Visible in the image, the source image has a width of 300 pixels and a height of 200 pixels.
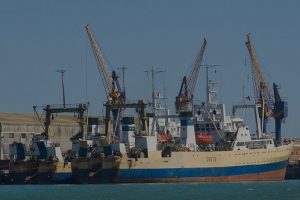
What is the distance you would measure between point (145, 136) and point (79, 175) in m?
8.25

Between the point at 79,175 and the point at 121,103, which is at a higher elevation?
the point at 121,103

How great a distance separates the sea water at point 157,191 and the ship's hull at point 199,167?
1299 mm

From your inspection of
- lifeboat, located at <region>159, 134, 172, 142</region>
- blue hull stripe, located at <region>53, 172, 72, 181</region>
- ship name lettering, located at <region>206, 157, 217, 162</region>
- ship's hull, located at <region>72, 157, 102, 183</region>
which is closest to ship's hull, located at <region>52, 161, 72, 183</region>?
blue hull stripe, located at <region>53, 172, 72, 181</region>

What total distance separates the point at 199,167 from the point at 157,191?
14.6 m

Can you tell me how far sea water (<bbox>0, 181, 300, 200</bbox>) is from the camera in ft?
293

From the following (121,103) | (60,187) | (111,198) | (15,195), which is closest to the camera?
(111,198)

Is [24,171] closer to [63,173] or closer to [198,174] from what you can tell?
[63,173]

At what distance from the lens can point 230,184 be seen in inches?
4301

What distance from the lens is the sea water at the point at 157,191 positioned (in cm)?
8916

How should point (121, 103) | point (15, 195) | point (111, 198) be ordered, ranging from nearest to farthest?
point (111, 198) < point (15, 195) < point (121, 103)

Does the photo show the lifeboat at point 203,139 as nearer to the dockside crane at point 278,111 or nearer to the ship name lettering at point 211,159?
the ship name lettering at point 211,159

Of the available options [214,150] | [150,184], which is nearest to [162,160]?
[150,184]

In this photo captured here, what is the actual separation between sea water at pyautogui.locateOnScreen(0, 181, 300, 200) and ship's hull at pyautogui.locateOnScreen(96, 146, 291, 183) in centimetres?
130

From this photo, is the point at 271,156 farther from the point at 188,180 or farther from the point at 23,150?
the point at 23,150
